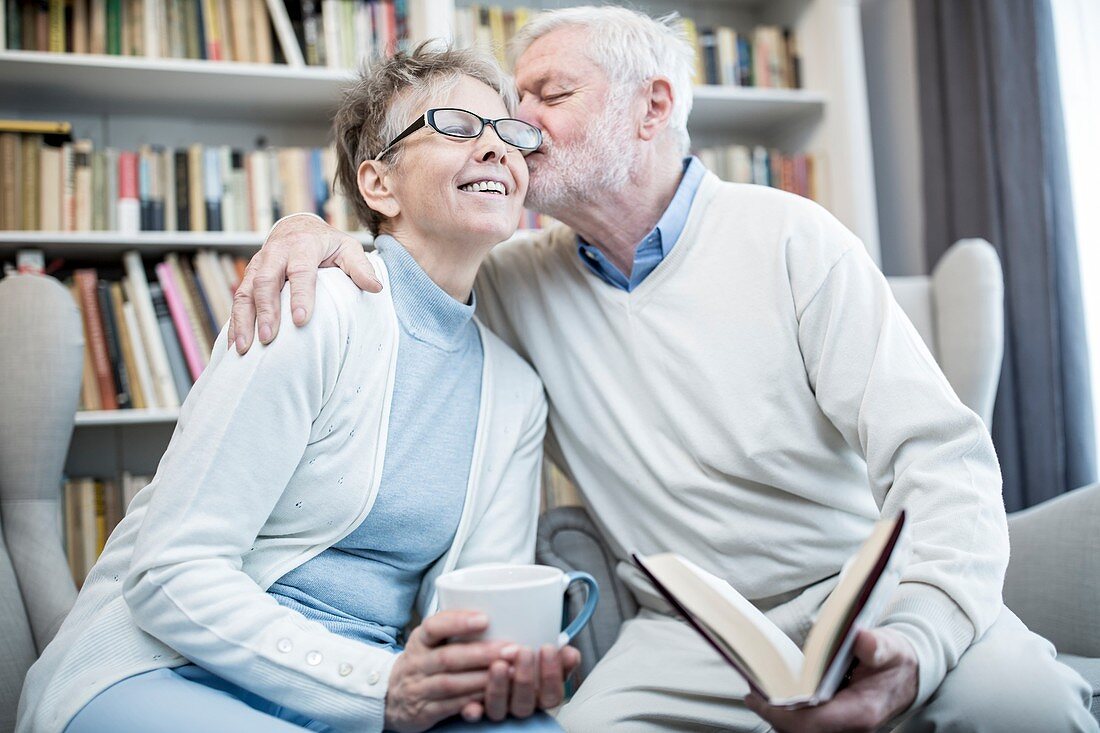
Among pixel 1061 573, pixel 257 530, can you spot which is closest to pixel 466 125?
pixel 257 530

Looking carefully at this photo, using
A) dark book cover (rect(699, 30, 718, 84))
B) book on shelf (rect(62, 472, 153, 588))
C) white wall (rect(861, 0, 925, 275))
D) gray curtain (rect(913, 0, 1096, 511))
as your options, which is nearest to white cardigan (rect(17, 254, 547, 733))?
book on shelf (rect(62, 472, 153, 588))

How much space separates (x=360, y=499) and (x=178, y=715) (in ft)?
0.99

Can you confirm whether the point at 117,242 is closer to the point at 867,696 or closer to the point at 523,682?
the point at 523,682

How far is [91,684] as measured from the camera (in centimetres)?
91

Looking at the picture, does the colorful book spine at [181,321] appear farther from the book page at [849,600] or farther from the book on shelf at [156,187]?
the book page at [849,600]

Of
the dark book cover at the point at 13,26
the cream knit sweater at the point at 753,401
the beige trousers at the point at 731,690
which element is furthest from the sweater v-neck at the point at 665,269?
the dark book cover at the point at 13,26

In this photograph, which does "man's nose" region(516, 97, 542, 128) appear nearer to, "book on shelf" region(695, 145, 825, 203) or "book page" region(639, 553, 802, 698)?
"book page" region(639, 553, 802, 698)

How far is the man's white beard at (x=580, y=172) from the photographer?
143 cm

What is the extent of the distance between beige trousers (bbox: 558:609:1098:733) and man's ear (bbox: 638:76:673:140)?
0.82m

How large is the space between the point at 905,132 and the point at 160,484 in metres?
2.61

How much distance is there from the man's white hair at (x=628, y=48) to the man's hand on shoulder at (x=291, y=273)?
59cm

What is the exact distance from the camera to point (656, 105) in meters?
1.57

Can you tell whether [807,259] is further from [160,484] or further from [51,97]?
[51,97]

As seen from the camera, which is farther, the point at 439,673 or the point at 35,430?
the point at 35,430
